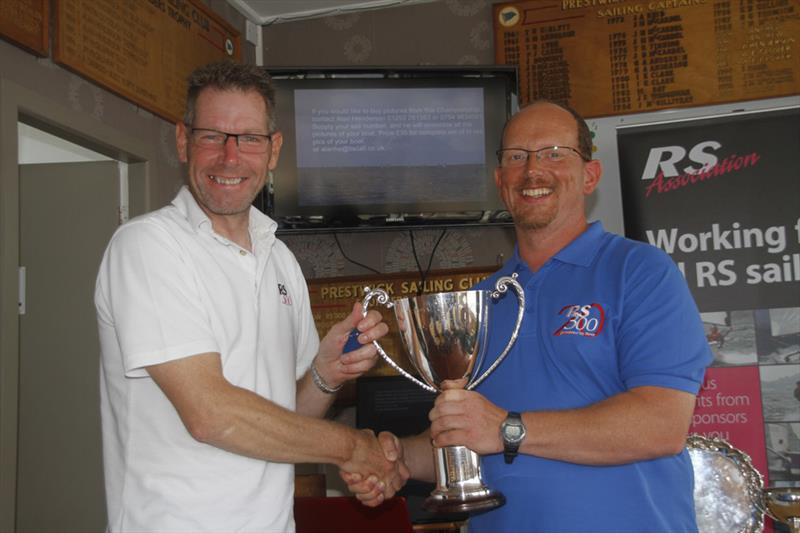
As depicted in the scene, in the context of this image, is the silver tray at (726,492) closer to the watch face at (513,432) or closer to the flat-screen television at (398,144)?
the watch face at (513,432)

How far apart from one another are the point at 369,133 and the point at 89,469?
6.40ft

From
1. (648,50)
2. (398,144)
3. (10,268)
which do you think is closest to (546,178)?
(10,268)

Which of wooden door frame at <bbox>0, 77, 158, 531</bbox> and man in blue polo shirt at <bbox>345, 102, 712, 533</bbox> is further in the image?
wooden door frame at <bbox>0, 77, 158, 531</bbox>

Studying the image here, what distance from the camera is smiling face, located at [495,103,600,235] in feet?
6.47

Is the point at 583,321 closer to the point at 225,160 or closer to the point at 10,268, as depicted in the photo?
the point at 225,160

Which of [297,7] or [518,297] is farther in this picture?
[297,7]

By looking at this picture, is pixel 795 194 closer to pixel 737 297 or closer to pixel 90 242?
pixel 737 297

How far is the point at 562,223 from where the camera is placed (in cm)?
199

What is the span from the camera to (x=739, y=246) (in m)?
3.50

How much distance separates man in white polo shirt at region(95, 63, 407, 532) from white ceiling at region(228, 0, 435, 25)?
2.46 meters

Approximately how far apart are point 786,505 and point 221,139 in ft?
6.08

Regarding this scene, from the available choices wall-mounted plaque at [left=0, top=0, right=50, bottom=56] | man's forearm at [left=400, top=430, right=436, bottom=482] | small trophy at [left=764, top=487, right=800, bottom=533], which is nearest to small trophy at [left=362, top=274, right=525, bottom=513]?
man's forearm at [left=400, top=430, right=436, bottom=482]

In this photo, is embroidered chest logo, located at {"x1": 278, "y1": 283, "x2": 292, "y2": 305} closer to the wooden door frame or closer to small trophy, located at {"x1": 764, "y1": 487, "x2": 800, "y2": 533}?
the wooden door frame

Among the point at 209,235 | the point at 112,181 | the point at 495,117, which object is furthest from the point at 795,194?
the point at 112,181
